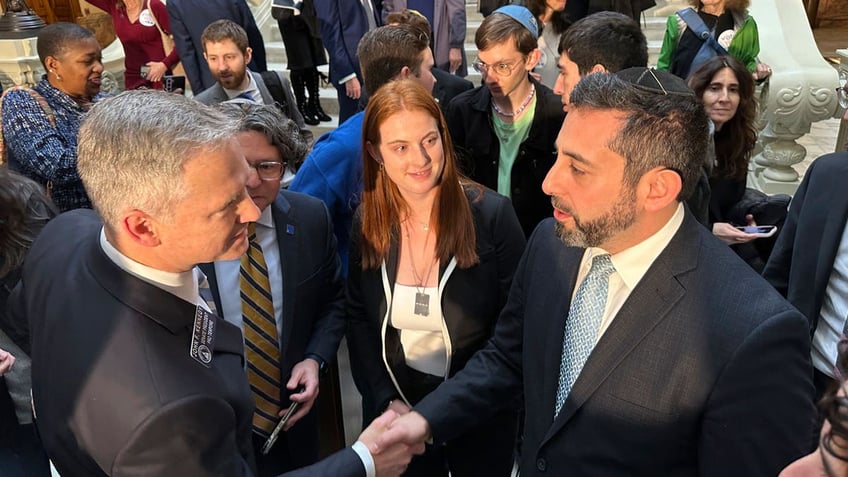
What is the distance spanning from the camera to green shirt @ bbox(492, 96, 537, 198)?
121 inches

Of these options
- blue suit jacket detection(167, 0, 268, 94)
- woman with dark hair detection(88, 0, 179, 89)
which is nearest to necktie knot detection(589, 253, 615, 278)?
blue suit jacket detection(167, 0, 268, 94)

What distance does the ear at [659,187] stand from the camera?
4.57 ft

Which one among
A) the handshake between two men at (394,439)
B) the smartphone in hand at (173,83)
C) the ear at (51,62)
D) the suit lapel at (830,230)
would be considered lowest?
the handshake between two men at (394,439)

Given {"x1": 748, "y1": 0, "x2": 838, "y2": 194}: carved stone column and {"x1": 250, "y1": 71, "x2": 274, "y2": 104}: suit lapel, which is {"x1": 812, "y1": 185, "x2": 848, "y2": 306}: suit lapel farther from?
{"x1": 748, "y1": 0, "x2": 838, "y2": 194}: carved stone column

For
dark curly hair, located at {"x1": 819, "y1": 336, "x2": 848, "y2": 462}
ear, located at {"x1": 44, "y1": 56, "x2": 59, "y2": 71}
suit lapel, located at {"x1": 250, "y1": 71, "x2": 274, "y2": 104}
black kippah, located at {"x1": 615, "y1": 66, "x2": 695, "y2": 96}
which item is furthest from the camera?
suit lapel, located at {"x1": 250, "y1": 71, "x2": 274, "y2": 104}

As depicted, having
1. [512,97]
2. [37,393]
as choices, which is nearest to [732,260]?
[37,393]

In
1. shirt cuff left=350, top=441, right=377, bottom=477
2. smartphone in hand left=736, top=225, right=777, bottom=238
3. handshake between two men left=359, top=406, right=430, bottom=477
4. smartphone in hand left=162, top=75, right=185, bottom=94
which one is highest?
smartphone in hand left=162, top=75, right=185, bottom=94

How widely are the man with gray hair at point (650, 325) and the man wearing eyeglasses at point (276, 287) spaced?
84 cm

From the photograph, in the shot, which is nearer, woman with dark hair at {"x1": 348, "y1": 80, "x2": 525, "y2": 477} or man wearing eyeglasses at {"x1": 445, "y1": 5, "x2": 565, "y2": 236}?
woman with dark hair at {"x1": 348, "y1": 80, "x2": 525, "y2": 477}

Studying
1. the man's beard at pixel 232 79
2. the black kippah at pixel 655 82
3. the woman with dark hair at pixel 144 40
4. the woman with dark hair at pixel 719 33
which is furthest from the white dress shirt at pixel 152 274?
the woman with dark hair at pixel 144 40

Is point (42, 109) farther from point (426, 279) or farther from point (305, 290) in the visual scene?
point (426, 279)

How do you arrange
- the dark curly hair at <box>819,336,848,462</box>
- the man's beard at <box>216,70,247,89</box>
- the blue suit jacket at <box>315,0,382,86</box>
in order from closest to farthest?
the dark curly hair at <box>819,336,848,462</box> → the man's beard at <box>216,70,247,89</box> → the blue suit jacket at <box>315,0,382,86</box>

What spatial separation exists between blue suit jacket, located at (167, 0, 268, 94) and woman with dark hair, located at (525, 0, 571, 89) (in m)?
2.27

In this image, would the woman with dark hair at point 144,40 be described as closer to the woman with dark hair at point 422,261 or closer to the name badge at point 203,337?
the woman with dark hair at point 422,261
